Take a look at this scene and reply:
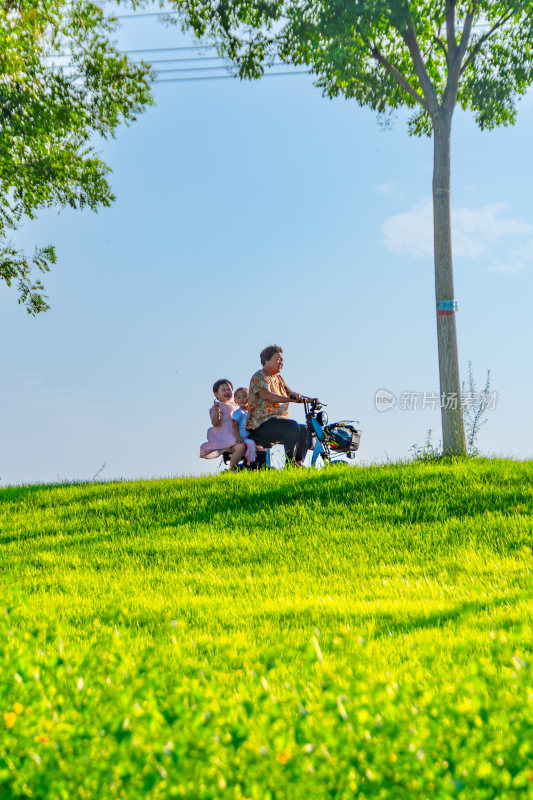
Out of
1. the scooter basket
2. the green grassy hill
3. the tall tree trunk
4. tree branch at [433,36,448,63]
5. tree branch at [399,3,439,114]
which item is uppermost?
tree branch at [433,36,448,63]

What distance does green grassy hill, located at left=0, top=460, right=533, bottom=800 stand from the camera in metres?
3.22

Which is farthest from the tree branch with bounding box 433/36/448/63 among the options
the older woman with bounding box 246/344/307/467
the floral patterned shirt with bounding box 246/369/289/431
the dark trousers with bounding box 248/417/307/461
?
the dark trousers with bounding box 248/417/307/461

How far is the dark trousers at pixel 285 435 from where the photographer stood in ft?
41.6

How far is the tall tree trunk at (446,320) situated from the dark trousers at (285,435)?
3.11 meters

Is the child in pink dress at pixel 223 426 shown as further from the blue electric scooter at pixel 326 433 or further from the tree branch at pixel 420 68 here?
the tree branch at pixel 420 68

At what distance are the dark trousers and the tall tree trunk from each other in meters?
3.11

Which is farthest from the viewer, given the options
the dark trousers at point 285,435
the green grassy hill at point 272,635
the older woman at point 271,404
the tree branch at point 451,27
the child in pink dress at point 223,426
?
the tree branch at point 451,27

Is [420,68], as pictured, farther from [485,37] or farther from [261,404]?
[261,404]

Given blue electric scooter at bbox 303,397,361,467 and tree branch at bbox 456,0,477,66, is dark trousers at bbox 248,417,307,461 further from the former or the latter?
tree branch at bbox 456,0,477,66

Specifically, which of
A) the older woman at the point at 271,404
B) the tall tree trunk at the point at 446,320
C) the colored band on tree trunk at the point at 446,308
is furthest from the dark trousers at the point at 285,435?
the colored band on tree trunk at the point at 446,308

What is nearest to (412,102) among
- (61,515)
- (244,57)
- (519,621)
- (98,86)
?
(244,57)

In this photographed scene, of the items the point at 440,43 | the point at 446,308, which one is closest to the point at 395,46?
the point at 440,43

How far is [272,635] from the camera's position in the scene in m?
6.18

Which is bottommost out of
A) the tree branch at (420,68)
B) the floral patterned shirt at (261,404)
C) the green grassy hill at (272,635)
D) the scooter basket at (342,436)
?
the green grassy hill at (272,635)
